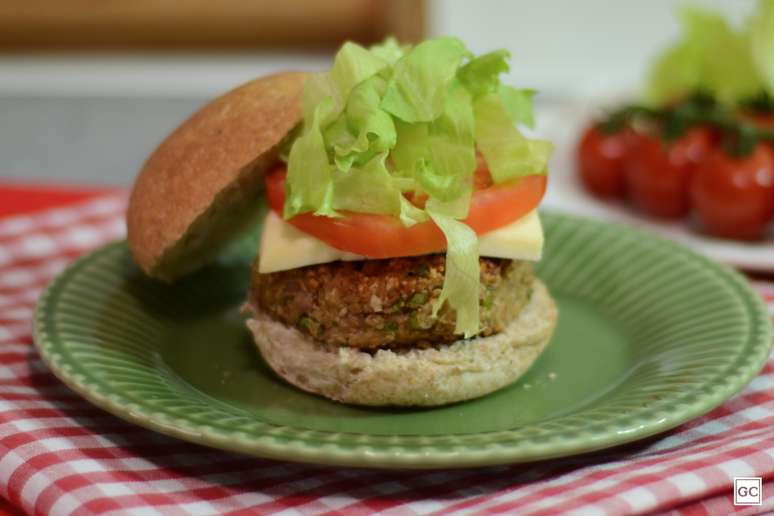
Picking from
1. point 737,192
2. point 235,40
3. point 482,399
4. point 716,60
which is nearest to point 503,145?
point 482,399

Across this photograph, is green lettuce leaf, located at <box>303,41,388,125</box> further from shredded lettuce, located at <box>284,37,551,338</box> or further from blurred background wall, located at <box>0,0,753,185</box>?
blurred background wall, located at <box>0,0,753,185</box>

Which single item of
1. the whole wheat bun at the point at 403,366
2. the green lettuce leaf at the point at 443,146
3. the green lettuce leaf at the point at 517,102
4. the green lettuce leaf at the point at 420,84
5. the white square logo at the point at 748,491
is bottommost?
the white square logo at the point at 748,491

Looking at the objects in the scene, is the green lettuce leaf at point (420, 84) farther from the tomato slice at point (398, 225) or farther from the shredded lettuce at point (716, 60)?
the shredded lettuce at point (716, 60)

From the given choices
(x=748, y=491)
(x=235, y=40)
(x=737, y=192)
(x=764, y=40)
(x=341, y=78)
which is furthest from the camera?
(x=235, y=40)

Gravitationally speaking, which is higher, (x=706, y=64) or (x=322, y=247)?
(x=706, y=64)

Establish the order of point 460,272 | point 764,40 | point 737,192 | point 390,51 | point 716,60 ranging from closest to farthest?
point 460,272
point 390,51
point 737,192
point 764,40
point 716,60

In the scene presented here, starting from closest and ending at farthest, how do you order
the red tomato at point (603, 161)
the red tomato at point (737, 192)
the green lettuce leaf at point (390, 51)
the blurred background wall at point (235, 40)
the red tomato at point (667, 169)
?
the green lettuce leaf at point (390, 51), the red tomato at point (737, 192), the red tomato at point (667, 169), the red tomato at point (603, 161), the blurred background wall at point (235, 40)

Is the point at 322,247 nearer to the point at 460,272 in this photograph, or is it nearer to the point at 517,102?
the point at 460,272

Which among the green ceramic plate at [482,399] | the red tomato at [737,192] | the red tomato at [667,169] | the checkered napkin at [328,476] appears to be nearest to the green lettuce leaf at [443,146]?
the green ceramic plate at [482,399]
